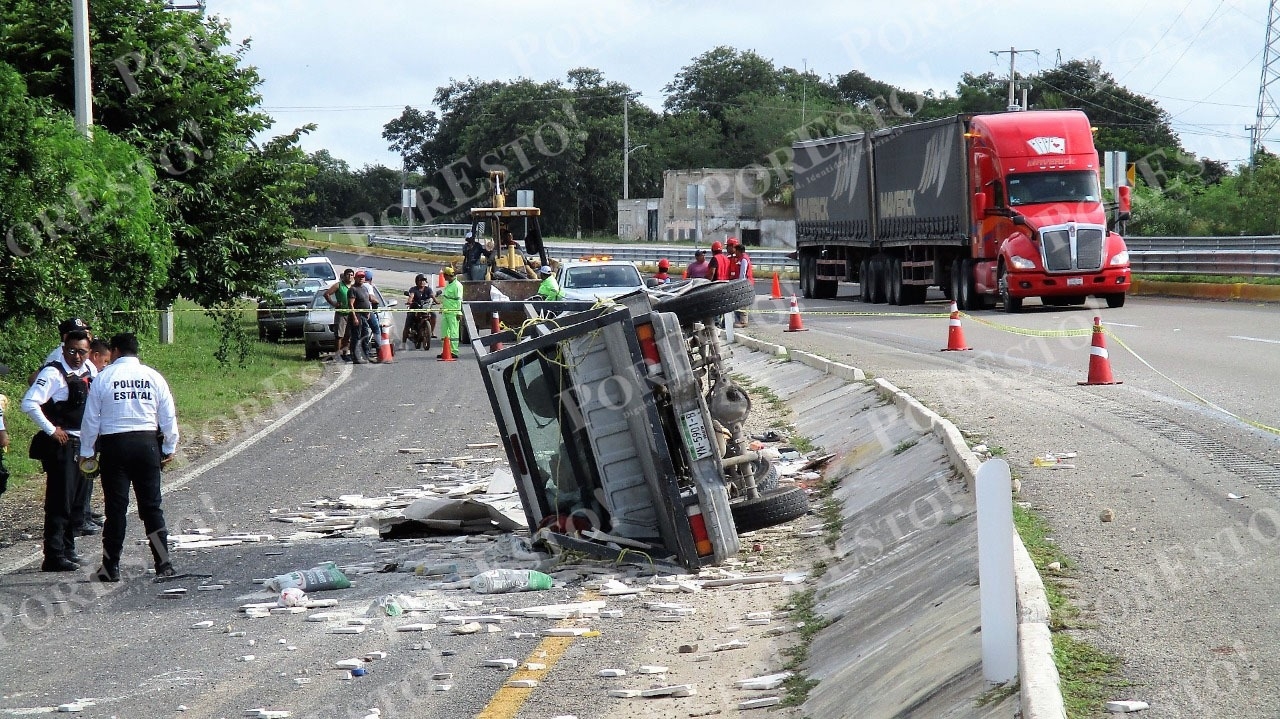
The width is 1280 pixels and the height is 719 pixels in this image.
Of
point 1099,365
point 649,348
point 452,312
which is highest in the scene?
point 649,348

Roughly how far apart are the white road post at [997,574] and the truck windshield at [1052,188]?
2391 centimetres

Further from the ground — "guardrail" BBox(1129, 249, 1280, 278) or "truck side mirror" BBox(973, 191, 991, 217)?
"truck side mirror" BBox(973, 191, 991, 217)

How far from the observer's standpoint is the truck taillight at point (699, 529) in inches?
330

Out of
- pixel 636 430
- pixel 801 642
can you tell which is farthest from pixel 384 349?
pixel 801 642

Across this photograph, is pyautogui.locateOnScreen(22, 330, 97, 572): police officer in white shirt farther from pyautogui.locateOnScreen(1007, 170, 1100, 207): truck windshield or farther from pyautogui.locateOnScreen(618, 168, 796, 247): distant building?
pyautogui.locateOnScreen(618, 168, 796, 247): distant building

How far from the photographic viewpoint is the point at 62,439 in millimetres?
9641

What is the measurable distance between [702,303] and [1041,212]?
67.1 feet

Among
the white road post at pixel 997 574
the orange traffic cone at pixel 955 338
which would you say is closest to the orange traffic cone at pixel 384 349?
the orange traffic cone at pixel 955 338

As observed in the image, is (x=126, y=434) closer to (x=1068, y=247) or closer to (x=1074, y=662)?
(x=1074, y=662)

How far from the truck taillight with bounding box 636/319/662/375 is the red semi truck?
803 inches

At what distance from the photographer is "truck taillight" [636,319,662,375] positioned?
833cm

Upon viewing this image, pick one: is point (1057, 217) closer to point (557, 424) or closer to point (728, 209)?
point (557, 424)

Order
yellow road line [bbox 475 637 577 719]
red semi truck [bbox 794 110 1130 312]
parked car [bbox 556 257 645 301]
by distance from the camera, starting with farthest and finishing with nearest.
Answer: red semi truck [bbox 794 110 1130 312] → parked car [bbox 556 257 645 301] → yellow road line [bbox 475 637 577 719]

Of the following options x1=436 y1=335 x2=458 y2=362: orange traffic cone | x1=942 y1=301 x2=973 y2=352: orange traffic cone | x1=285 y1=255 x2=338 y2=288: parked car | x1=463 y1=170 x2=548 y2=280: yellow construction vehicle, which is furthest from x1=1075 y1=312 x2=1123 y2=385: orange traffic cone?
x1=285 y1=255 x2=338 y2=288: parked car
